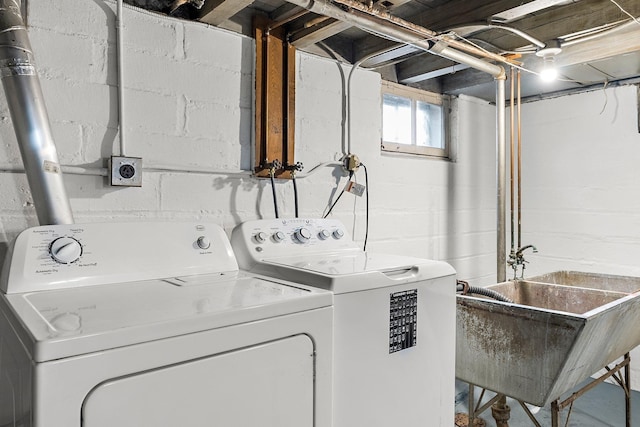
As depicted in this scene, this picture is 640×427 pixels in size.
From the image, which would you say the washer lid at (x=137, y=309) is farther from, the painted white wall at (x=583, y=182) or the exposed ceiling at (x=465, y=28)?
the painted white wall at (x=583, y=182)

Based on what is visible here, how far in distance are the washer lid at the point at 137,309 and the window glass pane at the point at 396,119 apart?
1512 millimetres

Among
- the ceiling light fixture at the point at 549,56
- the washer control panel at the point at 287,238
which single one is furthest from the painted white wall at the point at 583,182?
the washer control panel at the point at 287,238

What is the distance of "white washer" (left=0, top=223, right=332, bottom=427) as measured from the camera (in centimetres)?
78

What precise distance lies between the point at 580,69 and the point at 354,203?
1.54 m

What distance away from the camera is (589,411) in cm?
257

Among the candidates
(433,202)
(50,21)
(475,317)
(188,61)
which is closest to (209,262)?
(188,61)

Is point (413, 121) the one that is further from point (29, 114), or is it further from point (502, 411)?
point (29, 114)

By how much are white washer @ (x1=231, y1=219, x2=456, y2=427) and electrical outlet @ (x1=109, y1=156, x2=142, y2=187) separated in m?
0.40

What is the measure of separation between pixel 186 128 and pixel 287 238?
0.58 metres

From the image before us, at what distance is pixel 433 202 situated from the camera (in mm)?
2703

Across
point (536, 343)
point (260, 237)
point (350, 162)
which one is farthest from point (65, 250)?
point (536, 343)

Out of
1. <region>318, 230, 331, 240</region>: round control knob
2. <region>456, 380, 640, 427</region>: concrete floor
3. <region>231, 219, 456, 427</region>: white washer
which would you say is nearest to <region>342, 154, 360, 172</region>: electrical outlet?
<region>318, 230, 331, 240</region>: round control knob

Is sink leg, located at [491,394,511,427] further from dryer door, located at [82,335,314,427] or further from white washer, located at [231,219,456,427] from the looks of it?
dryer door, located at [82,335,314,427]

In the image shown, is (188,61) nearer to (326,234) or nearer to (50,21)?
(50,21)
